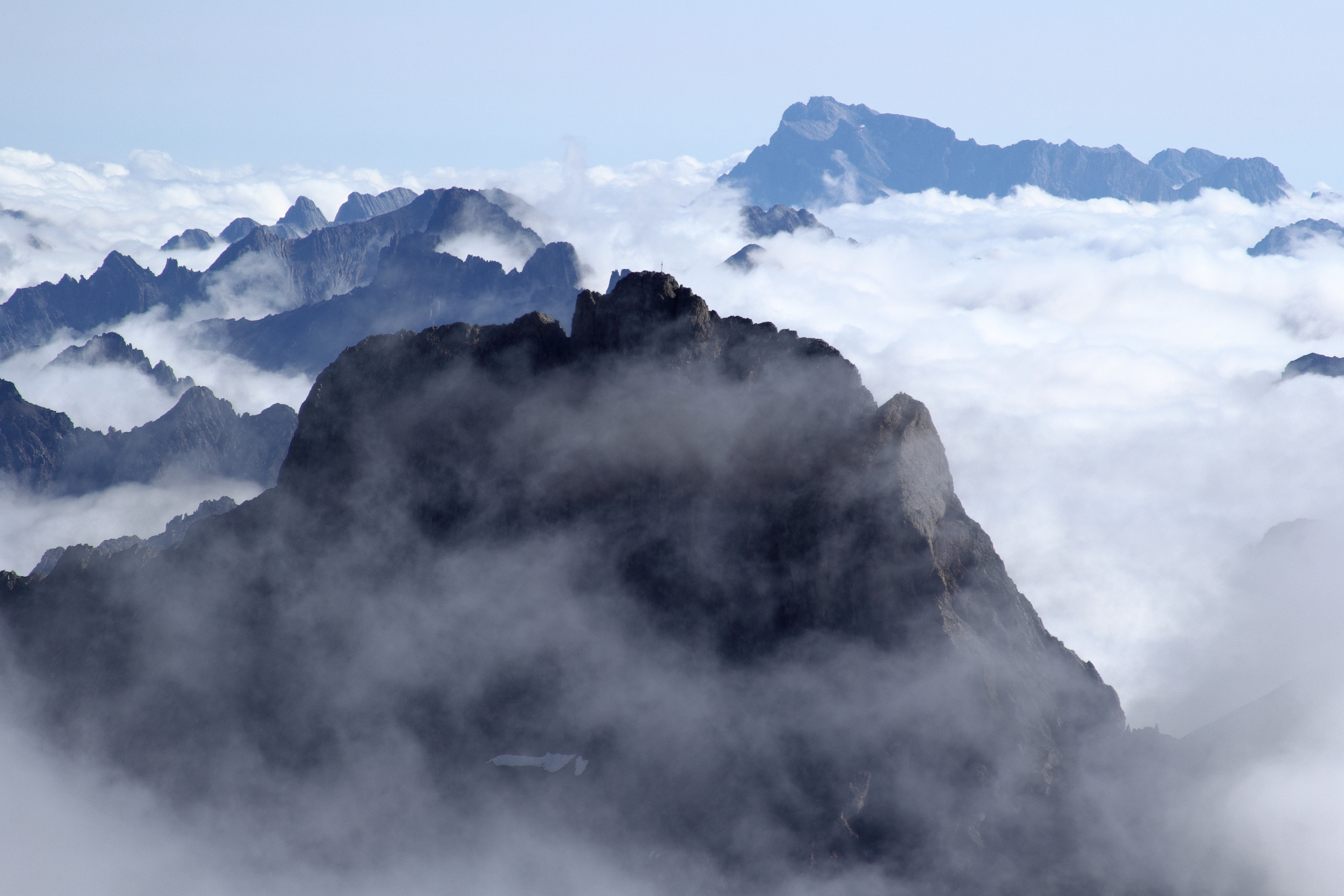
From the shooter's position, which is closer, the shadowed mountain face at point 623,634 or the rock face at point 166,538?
the shadowed mountain face at point 623,634

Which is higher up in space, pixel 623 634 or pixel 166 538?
pixel 623 634

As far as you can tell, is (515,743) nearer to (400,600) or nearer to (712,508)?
(400,600)

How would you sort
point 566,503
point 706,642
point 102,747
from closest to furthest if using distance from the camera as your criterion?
1. point 706,642
2. point 566,503
3. point 102,747

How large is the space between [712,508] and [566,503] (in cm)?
1317

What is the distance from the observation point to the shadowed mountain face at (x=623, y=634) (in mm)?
71312

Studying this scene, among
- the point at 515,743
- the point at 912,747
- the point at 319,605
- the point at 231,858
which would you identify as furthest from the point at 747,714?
the point at 231,858

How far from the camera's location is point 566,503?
273 feet

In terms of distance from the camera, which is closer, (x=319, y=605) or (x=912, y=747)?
(x=912, y=747)

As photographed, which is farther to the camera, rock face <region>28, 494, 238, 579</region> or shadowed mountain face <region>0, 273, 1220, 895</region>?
rock face <region>28, 494, 238, 579</region>

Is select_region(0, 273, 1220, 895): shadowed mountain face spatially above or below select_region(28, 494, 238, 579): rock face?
above

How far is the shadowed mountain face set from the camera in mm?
71312

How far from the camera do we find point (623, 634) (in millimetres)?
80188

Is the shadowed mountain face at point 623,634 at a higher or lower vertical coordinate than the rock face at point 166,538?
higher

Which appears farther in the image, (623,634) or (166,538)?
(166,538)
